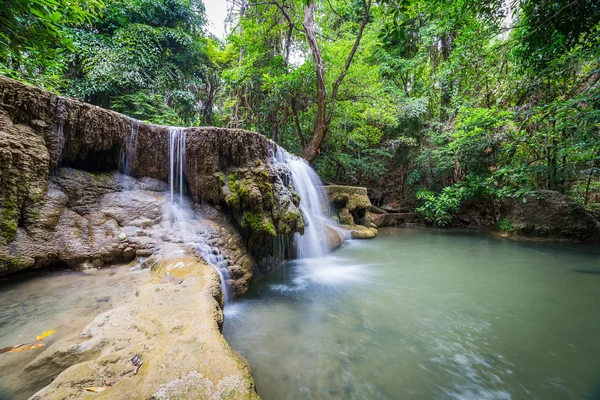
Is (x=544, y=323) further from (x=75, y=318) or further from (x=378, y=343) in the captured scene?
(x=75, y=318)

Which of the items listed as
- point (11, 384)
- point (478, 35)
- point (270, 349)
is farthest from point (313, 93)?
point (11, 384)

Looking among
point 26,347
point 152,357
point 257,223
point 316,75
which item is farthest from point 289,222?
point 316,75

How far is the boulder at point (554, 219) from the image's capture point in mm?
7957

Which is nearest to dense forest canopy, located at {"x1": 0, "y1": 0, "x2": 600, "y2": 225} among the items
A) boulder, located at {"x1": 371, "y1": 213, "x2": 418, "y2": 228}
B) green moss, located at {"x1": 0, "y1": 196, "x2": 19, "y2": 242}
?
boulder, located at {"x1": 371, "y1": 213, "x2": 418, "y2": 228}

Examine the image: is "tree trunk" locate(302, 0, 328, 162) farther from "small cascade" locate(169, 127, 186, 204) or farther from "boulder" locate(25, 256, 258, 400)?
"boulder" locate(25, 256, 258, 400)

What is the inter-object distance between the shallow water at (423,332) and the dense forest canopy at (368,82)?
3.16m

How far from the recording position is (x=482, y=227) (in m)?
12.1

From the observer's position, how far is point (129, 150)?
4414mm

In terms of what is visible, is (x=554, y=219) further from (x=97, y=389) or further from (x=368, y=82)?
(x=97, y=389)

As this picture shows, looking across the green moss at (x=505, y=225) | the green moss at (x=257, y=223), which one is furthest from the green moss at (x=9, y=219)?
the green moss at (x=505, y=225)

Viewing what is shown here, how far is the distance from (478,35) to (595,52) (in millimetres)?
2485

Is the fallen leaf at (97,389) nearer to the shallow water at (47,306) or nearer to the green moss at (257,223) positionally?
the shallow water at (47,306)

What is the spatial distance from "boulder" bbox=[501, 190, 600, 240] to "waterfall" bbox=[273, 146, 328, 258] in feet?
23.5

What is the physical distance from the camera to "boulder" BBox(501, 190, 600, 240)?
796 centimetres
